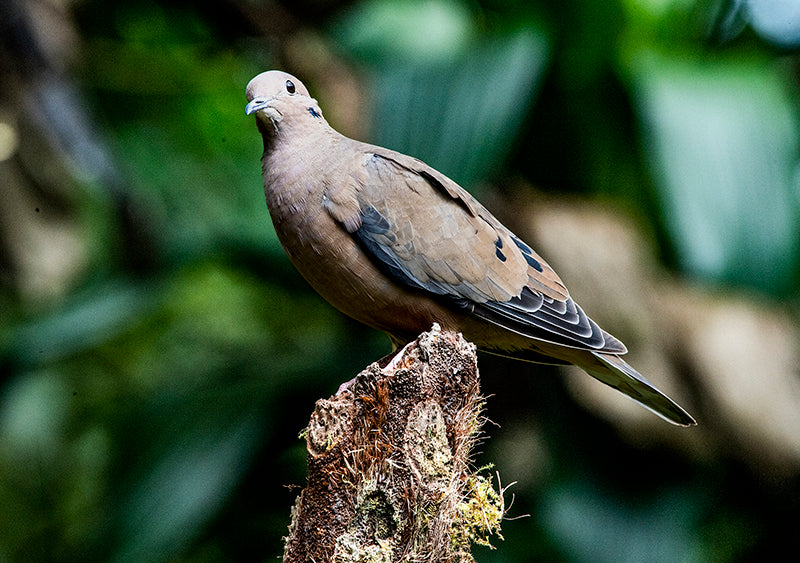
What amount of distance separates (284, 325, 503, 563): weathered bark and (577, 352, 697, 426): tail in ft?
3.98

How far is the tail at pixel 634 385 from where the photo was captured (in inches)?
142

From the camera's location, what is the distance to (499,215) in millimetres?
5570

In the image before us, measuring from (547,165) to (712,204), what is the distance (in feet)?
4.10

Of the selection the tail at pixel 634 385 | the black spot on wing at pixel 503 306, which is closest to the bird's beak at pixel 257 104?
the black spot on wing at pixel 503 306

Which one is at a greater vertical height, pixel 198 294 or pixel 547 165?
pixel 547 165

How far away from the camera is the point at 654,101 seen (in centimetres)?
530

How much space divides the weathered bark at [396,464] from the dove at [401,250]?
83 centimetres

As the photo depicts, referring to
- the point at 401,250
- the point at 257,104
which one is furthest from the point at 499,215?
the point at 257,104

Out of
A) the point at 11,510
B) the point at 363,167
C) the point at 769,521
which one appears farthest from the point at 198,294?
the point at 769,521

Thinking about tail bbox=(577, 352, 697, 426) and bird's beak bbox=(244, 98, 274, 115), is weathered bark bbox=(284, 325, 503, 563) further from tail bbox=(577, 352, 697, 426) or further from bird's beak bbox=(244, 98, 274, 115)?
bird's beak bbox=(244, 98, 274, 115)

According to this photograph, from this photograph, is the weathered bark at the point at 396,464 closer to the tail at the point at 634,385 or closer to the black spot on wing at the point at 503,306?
the black spot on wing at the point at 503,306

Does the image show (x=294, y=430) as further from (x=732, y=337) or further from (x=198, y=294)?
(x=732, y=337)

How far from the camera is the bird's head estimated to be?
3.55 metres

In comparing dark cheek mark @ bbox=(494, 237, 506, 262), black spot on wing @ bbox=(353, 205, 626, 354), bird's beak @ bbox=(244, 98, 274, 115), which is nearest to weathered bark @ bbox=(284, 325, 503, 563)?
black spot on wing @ bbox=(353, 205, 626, 354)
